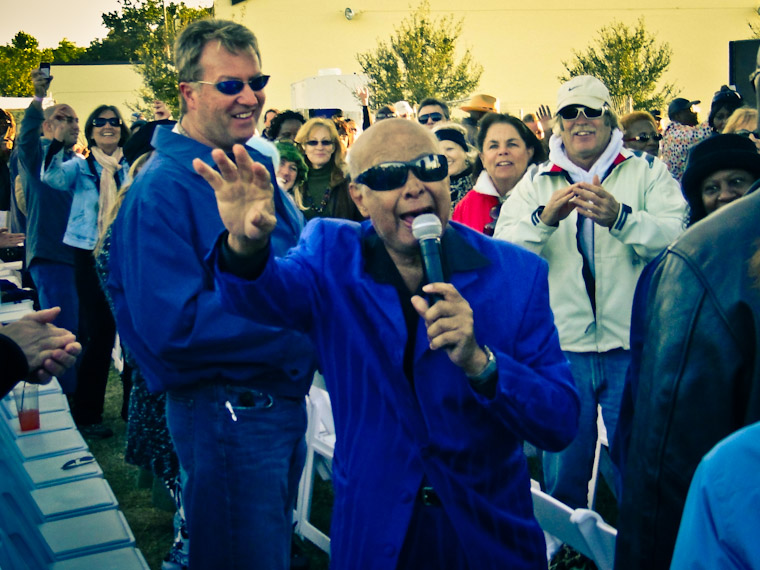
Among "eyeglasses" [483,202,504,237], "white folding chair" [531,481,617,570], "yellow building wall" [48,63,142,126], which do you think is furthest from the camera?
"yellow building wall" [48,63,142,126]

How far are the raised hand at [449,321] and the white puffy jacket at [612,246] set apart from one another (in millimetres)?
2135

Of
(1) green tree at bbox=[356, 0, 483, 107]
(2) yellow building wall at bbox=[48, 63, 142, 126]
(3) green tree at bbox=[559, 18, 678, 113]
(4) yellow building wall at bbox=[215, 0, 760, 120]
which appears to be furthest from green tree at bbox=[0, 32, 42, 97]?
(3) green tree at bbox=[559, 18, 678, 113]

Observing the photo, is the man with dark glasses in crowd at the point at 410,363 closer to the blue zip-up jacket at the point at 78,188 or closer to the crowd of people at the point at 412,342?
the crowd of people at the point at 412,342

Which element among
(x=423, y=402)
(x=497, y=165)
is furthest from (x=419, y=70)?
(x=423, y=402)

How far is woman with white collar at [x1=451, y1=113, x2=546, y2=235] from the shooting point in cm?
526

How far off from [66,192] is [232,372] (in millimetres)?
4981

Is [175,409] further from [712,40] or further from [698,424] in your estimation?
[712,40]

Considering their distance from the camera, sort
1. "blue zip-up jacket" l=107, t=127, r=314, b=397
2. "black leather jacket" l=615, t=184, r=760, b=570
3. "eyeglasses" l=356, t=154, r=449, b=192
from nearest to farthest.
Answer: "black leather jacket" l=615, t=184, r=760, b=570 < "eyeglasses" l=356, t=154, r=449, b=192 < "blue zip-up jacket" l=107, t=127, r=314, b=397

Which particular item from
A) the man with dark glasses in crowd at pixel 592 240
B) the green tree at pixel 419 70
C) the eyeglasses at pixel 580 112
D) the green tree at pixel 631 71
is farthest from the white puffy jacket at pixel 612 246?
the green tree at pixel 631 71

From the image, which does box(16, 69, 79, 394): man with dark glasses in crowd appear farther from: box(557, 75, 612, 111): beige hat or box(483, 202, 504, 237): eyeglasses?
box(557, 75, 612, 111): beige hat

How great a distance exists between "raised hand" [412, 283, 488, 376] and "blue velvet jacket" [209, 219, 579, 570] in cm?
18

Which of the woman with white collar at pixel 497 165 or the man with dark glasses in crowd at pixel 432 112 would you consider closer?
the woman with white collar at pixel 497 165

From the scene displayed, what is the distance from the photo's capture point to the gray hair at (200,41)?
2.90m

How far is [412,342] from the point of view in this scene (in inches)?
88.5
